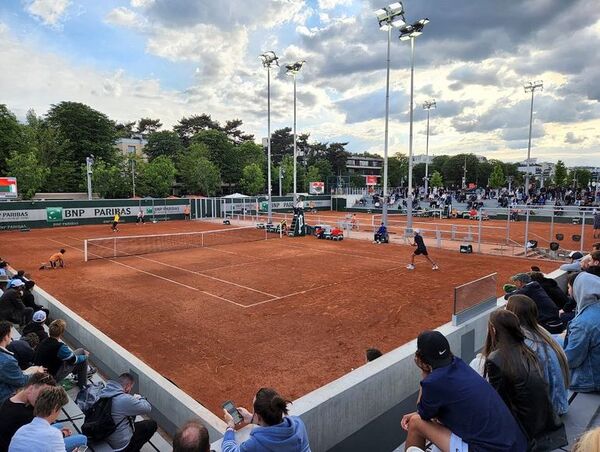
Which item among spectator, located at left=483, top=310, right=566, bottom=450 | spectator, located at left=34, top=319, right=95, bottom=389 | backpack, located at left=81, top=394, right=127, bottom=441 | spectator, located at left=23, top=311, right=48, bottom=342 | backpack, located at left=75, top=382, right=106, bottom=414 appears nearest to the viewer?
spectator, located at left=483, top=310, right=566, bottom=450

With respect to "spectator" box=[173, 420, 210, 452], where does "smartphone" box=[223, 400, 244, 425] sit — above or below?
below

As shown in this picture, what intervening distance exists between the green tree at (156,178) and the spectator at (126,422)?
203 ft

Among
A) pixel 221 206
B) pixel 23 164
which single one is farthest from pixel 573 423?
pixel 23 164

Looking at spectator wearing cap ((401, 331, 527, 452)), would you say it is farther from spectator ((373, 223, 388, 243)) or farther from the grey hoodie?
spectator ((373, 223, 388, 243))

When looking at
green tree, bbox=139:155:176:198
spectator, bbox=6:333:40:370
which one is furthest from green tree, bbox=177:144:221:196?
spectator, bbox=6:333:40:370

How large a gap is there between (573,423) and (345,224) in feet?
94.7

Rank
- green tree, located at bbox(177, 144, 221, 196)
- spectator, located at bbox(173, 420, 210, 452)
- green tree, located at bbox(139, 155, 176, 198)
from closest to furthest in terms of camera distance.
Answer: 1. spectator, located at bbox(173, 420, 210, 452)
2. green tree, located at bbox(139, 155, 176, 198)
3. green tree, located at bbox(177, 144, 221, 196)

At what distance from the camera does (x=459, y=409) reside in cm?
325

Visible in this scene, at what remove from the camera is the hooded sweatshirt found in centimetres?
341

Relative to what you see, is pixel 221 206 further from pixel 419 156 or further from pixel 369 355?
pixel 419 156

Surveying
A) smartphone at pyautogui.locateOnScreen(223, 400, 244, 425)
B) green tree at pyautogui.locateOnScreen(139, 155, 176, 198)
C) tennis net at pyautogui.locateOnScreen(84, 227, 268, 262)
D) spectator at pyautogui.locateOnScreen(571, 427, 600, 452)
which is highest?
green tree at pyautogui.locateOnScreen(139, 155, 176, 198)

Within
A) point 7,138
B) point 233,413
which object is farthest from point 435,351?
point 7,138

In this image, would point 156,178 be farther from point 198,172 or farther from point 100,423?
point 100,423

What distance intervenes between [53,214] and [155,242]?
52.7 ft
